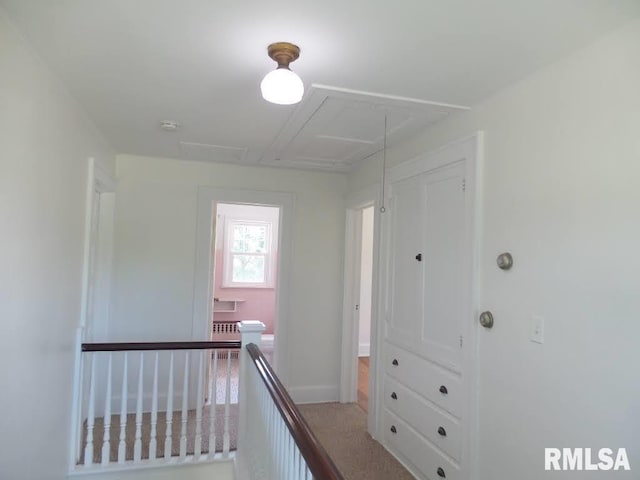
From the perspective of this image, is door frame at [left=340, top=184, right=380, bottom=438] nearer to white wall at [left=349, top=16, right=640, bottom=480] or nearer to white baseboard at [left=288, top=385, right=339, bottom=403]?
white baseboard at [left=288, top=385, right=339, bottom=403]

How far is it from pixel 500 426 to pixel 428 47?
1.78 meters

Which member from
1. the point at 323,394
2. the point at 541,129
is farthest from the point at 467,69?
the point at 323,394

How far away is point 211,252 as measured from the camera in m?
3.98

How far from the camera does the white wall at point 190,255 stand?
3.75m

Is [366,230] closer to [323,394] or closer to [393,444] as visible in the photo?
[323,394]

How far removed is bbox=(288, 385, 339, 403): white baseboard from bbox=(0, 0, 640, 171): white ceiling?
8.74 ft

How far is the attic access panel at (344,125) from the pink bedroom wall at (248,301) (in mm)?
2974

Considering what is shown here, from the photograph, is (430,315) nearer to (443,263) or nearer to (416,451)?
(443,263)

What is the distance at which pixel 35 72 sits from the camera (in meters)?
1.83

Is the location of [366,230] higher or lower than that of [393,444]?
higher

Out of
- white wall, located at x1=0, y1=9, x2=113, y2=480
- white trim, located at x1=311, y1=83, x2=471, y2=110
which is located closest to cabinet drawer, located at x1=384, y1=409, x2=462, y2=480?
white trim, located at x1=311, y1=83, x2=471, y2=110

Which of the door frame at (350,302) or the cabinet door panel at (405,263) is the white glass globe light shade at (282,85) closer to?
the cabinet door panel at (405,263)

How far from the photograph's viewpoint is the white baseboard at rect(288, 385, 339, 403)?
4125mm

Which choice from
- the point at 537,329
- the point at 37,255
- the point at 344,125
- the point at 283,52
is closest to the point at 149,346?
the point at 37,255
